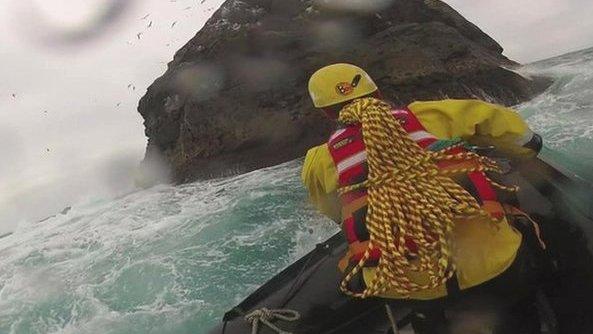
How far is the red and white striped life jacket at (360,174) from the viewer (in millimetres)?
1882

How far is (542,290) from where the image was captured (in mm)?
2301

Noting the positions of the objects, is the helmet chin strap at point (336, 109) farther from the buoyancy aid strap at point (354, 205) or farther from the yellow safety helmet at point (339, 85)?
the buoyancy aid strap at point (354, 205)

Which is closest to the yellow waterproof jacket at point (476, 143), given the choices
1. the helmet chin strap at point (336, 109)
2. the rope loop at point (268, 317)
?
the helmet chin strap at point (336, 109)

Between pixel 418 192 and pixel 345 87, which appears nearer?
pixel 418 192

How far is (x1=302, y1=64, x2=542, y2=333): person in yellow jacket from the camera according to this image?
5.78 ft

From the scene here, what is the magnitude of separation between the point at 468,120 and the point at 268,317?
1543mm

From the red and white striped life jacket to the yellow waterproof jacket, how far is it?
0.08m

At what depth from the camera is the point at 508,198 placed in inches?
88.7

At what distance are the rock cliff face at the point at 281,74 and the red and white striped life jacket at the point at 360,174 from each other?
14.0 m

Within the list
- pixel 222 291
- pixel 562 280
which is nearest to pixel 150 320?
pixel 222 291

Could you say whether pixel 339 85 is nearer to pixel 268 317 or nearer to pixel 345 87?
pixel 345 87

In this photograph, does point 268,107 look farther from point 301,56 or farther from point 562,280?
point 562,280

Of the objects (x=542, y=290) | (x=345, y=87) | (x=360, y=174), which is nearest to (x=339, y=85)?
(x=345, y=87)

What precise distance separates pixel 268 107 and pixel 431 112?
50.0 ft
